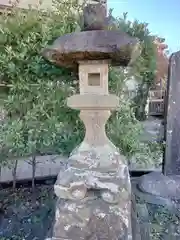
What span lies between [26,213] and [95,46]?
189cm

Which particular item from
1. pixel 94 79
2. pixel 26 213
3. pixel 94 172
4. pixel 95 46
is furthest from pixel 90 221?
pixel 26 213

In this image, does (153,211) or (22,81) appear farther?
(153,211)

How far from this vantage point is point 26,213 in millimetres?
2678

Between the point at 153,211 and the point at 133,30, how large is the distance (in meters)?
1.80

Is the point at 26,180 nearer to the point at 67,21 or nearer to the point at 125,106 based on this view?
the point at 125,106

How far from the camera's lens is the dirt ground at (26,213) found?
2315 millimetres

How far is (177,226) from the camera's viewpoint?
2.43 metres

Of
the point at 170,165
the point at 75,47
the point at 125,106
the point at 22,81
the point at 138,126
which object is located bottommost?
the point at 170,165

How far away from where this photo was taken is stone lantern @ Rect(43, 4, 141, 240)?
1.61 meters

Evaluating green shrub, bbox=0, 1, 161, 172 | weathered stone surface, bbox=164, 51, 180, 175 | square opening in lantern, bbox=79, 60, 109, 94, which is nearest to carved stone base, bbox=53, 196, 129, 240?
square opening in lantern, bbox=79, 60, 109, 94

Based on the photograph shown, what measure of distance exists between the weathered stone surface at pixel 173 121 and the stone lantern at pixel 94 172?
4.36 ft

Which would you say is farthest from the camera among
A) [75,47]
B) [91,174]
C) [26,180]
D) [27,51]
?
[26,180]

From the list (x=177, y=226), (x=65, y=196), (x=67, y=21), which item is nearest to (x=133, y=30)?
(x=67, y=21)

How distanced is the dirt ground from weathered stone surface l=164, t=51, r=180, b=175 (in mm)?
1399
